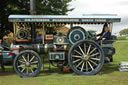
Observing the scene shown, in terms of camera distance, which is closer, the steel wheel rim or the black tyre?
the steel wheel rim

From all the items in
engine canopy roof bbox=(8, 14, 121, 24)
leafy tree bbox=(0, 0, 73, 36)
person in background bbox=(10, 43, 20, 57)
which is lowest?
person in background bbox=(10, 43, 20, 57)

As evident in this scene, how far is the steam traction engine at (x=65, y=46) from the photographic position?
7.10 m

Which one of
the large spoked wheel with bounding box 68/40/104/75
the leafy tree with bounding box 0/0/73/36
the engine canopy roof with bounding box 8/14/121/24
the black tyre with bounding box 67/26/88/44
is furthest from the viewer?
the leafy tree with bounding box 0/0/73/36

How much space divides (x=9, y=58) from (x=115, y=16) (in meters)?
4.79

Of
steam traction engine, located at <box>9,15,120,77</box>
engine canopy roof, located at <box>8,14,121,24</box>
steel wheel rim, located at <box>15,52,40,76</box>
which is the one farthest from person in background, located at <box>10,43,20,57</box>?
engine canopy roof, located at <box>8,14,121,24</box>

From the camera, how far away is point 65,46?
7.39m

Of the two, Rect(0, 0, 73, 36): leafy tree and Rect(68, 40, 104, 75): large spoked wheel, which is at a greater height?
Rect(0, 0, 73, 36): leafy tree

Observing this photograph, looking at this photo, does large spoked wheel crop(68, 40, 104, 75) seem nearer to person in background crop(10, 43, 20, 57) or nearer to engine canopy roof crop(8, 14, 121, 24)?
engine canopy roof crop(8, 14, 121, 24)

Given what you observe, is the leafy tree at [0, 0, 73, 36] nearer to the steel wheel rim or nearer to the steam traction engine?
the steam traction engine

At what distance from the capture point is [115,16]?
7.41 m

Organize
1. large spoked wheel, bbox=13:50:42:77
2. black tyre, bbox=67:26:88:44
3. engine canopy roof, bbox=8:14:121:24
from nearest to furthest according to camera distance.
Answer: large spoked wheel, bbox=13:50:42:77 < engine canopy roof, bbox=8:14:121:24 < black tyre, bbox=67:26:88:44

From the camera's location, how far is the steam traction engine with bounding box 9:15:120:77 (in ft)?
23.3

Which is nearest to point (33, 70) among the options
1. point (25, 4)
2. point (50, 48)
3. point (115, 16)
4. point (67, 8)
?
point (50, 48)

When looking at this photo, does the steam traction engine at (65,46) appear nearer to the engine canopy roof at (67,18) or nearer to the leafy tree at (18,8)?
the engine canopy roof at (67,18)
